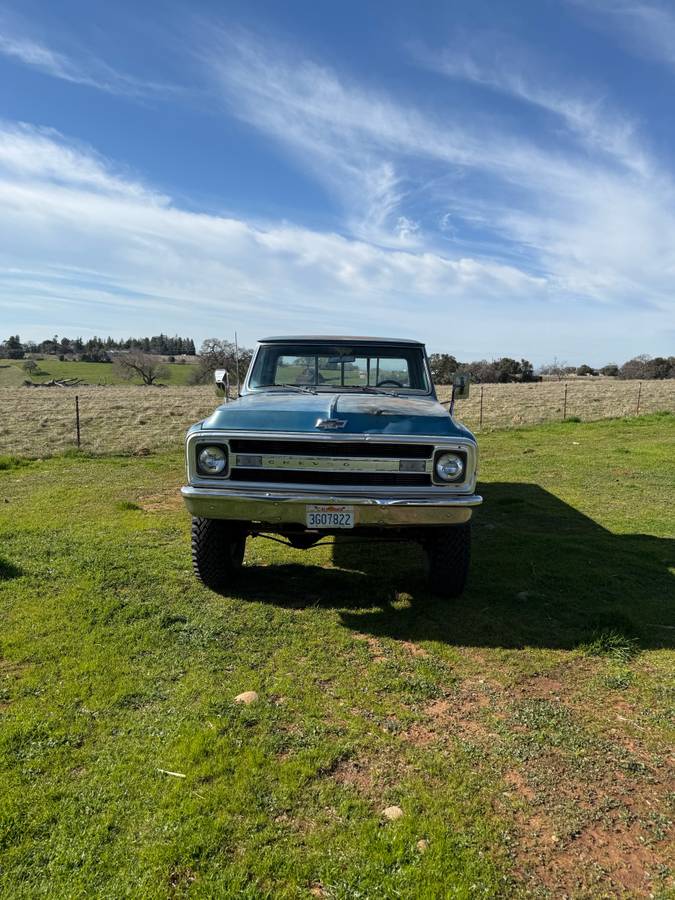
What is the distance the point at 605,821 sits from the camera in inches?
85.9

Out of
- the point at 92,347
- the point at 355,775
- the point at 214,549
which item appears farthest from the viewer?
the point at 92,347

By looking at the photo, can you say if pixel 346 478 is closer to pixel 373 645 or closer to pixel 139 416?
pixel 373 645

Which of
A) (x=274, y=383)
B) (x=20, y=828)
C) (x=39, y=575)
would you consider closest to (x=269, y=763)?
(x=20, y=828)

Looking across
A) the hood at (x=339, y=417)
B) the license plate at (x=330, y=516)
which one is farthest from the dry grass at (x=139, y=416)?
the license plate at (x=330, y=516)

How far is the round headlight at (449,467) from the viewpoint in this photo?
3.79 meters

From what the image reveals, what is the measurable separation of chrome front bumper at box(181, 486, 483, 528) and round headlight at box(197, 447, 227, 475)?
0.16m

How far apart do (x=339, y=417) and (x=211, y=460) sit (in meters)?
0.91

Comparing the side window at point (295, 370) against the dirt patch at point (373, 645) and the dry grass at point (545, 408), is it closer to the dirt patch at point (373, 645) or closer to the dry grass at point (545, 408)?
the dirt patch at point (373, 645)

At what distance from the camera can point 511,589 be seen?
4.54 metres

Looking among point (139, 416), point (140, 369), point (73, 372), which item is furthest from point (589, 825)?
point (73, 372)

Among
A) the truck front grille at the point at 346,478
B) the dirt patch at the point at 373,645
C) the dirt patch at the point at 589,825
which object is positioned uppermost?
the truck front grille at the point at 346,478

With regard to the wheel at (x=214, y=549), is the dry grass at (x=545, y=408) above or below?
above

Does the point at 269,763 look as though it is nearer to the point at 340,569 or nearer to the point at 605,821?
the point at 605,821

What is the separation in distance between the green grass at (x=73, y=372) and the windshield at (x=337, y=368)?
36.3m
